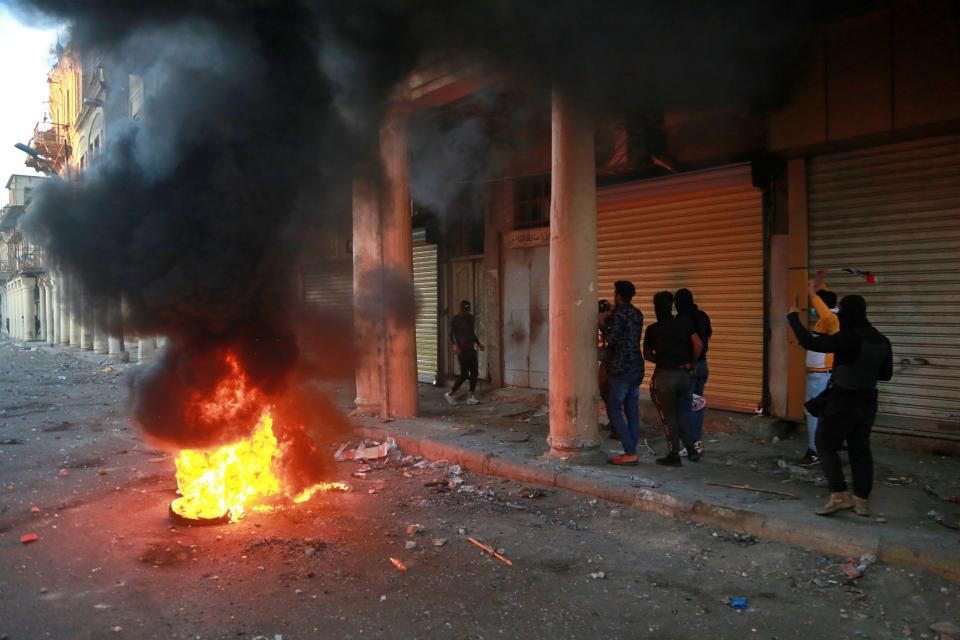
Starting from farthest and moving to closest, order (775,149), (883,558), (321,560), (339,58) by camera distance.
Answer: (775,149)
(339,58)
(321,560)
(883,558)

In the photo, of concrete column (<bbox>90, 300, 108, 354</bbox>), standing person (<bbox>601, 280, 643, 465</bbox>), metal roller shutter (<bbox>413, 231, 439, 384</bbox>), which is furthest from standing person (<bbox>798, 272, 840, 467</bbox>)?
metal roller shutter (<bbox>413, 231, 439, 384</bbox>)

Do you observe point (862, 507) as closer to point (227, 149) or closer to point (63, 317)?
point (227, 149)

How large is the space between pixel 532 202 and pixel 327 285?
3492 mm

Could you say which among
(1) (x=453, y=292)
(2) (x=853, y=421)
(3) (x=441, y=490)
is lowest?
(3) (x=441, y=490)

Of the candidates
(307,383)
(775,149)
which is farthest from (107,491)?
(775,149)

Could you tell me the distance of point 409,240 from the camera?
888 cm

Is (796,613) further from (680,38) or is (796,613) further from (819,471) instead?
(680,38)

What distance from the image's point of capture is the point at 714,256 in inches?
318

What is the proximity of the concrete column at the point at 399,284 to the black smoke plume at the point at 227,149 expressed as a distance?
7.60 ft

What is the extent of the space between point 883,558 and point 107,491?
6233mm

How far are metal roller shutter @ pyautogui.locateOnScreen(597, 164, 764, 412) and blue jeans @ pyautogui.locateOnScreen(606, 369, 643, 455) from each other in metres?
2.21

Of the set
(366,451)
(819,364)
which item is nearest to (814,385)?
(819,364)

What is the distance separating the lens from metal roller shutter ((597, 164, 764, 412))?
7.76 metres

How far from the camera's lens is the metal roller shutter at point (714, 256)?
776 cm
